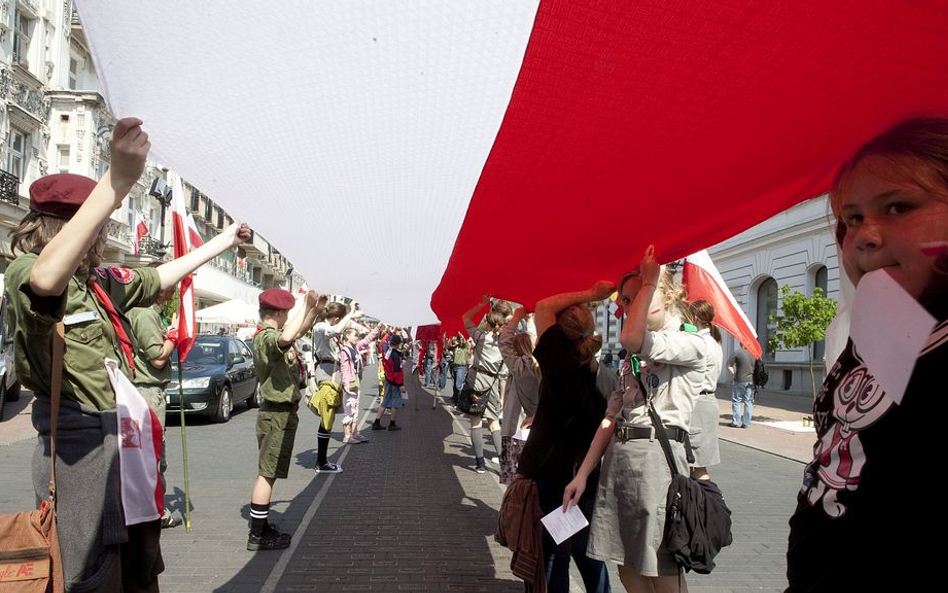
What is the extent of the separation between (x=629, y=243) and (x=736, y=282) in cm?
2875

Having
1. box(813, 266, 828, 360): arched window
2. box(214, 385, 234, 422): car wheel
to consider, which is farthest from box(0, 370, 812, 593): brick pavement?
box(813, 266, 828, 360): arched window

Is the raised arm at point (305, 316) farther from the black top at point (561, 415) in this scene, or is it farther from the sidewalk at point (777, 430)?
the sidewalk at point (777, 430)

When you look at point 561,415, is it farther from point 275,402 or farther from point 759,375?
point 759,375

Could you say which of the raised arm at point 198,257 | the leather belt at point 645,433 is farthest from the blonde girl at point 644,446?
the raised arm at point 198,257

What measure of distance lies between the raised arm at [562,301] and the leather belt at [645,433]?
0.59 meters

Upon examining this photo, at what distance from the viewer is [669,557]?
8.57 feet

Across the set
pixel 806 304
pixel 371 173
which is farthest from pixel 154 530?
pixel 806 304

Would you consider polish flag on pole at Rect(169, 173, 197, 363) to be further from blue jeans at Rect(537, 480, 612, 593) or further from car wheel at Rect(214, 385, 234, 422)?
car wheel at Rect(214, 385, 234, 422)

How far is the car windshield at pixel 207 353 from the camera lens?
14.1 meters

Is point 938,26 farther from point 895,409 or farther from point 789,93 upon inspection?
point 895,409

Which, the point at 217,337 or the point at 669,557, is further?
the point at 217,337

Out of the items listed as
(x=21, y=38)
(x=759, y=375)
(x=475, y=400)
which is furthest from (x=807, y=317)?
(x=21, y=38)

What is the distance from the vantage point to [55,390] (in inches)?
75.4

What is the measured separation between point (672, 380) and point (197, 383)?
1166 cm
